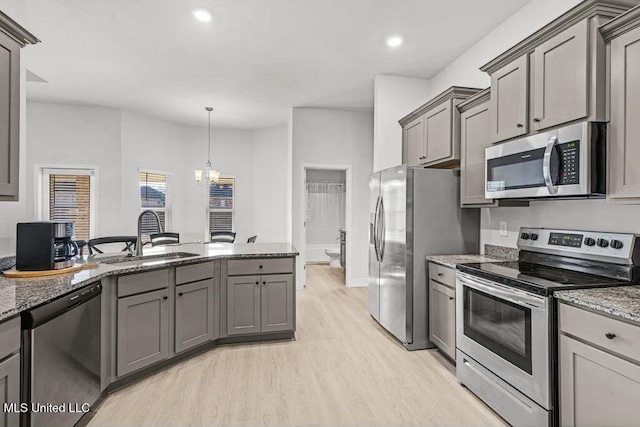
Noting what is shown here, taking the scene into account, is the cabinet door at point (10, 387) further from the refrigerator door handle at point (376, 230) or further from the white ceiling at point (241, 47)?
the refrigerator door handle at point (376, 230)

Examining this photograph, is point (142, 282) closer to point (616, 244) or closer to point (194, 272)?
point (194, 272)

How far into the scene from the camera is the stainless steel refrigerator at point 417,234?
2.99 m

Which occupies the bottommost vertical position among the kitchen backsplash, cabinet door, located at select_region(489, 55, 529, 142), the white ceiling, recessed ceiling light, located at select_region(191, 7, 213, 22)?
the kitchen backsplash

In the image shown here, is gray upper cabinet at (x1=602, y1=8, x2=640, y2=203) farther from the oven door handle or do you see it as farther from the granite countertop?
the granite countertop

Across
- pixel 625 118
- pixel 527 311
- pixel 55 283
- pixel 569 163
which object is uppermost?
pixel 625 118

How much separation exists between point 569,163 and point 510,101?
0.71 m

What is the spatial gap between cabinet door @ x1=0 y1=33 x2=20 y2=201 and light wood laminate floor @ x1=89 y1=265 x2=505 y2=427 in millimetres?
1503

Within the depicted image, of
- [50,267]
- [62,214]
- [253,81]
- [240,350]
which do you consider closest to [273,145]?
[253,81]

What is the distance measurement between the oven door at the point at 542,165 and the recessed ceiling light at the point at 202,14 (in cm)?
266

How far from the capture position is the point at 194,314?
2.80m

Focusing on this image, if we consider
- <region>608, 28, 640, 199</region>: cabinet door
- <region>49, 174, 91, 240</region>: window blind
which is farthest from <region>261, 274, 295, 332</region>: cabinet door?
<region>49, 174, 91, 240</region>: window blind

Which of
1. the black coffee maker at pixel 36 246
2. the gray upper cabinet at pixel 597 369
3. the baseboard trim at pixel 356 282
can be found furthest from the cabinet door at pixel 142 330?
the baseboard trim at pixel 356 282

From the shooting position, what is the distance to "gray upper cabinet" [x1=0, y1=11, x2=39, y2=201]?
169 centimetres

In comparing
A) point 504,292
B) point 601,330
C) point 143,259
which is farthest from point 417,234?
point 143,259
